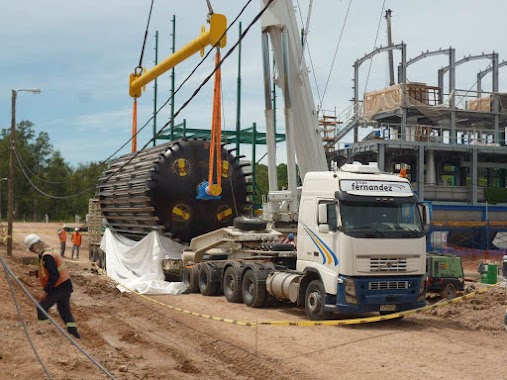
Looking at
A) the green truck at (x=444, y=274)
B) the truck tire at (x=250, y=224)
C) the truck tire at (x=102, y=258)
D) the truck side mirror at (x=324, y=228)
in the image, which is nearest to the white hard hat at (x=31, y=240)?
the truck side mirror at (x=324, y=228)

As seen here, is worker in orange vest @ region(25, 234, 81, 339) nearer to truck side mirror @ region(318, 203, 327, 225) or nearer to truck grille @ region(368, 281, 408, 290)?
truck side mirror @ region(318, 203, 327, 225)

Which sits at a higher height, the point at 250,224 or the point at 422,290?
the point at 250,224

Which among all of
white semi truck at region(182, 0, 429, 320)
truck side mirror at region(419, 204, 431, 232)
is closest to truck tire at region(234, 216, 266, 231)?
white semi truck at region(182, 0, 429, 320)

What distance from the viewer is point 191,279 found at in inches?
729

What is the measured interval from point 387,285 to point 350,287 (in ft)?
2.80

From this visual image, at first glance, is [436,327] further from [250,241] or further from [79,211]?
[79,211]

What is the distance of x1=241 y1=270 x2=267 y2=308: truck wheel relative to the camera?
49.7ft

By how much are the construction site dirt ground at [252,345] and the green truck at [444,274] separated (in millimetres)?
494

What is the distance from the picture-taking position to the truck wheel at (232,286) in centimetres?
1611

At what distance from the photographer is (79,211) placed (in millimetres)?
95562

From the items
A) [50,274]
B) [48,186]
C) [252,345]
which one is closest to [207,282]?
[252,345]

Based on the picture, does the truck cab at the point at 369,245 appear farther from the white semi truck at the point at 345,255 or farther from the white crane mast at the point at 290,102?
the white crane mast at the point at 290,102

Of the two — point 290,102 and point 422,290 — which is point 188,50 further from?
point 422,290

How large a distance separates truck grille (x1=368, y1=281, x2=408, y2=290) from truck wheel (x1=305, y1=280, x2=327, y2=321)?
3.24ft
